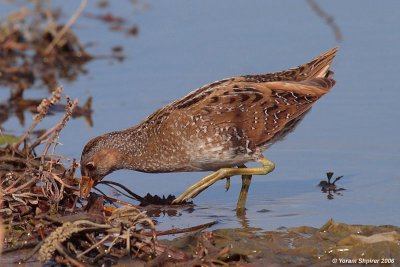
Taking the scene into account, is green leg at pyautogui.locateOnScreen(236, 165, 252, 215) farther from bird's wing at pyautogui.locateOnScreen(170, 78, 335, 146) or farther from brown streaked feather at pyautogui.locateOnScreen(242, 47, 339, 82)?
brown streaked feather at pyautogui.locateOnScreen(242, 47, 339, 82)

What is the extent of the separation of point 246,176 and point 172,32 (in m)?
5.11

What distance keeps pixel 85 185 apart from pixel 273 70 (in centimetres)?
414

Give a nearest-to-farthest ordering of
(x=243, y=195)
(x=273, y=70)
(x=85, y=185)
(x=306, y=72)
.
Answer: (x=85, y=185) → (x=243, y=195) → (x=306, y=72) → (x=273, y=70)

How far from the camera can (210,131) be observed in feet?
28.5

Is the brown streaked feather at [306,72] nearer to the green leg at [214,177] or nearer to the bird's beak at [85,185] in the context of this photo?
the green leg at [214,177]

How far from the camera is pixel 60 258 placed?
6.95 metres

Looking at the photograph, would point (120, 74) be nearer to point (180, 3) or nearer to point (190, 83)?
point (190, 83)

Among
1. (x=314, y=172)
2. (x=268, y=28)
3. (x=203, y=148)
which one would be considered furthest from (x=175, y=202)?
(x=268, y=28)

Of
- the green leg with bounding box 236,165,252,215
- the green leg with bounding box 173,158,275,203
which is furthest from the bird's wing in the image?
the green leg with bounding box 236,165,252,215

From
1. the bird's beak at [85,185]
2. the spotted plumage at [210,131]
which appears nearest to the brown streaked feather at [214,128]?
the spotted plumage at [210,131]

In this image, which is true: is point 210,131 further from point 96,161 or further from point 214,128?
point 96,161

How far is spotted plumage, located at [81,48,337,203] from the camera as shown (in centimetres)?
870

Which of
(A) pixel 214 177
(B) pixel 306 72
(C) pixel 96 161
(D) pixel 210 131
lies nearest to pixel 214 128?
(D) pixel 210 131

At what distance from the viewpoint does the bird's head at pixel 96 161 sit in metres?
8.64
